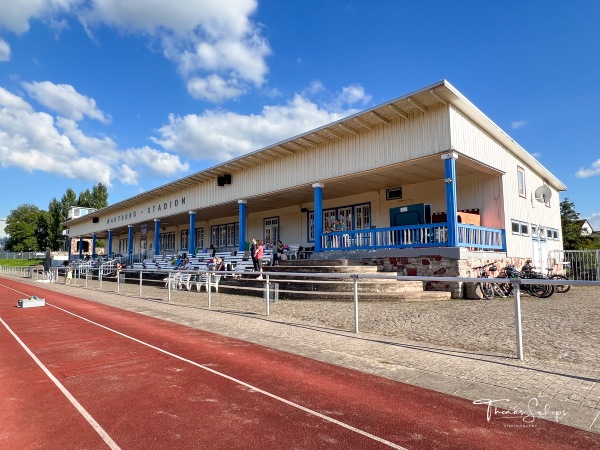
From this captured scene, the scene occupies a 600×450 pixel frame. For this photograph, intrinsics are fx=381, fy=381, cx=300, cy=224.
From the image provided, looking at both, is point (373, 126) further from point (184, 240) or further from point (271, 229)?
point (184, 240)

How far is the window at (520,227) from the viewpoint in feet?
53.7

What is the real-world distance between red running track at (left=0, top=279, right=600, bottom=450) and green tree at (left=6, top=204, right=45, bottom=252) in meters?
96.6

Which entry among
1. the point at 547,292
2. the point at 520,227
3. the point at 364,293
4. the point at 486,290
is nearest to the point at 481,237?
the point at 486,290

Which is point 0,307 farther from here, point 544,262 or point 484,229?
point 544,262

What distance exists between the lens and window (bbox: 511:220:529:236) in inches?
645

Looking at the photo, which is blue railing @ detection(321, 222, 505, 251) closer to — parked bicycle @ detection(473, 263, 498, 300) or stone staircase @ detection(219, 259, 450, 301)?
parked bicycle @ detection(473, 263, 498, 300)

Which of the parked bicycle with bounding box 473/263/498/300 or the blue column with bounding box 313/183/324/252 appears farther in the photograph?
the blue column with bounding box 313/183/324/252

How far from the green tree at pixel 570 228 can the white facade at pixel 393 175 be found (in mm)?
12668

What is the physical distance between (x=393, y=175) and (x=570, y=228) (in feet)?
93.9

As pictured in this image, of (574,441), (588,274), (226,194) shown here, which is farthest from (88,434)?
(588,274)

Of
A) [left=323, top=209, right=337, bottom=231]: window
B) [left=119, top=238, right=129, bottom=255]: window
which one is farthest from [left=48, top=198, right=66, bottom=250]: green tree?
[left=323, top=209, right=337, bottom=231]: window

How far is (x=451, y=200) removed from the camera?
13.0 m

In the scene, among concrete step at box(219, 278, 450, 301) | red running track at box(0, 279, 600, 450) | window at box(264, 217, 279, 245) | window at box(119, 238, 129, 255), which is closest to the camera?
red running track at box(0, 279, 600, 450)

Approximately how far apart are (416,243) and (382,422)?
34.5 feet
